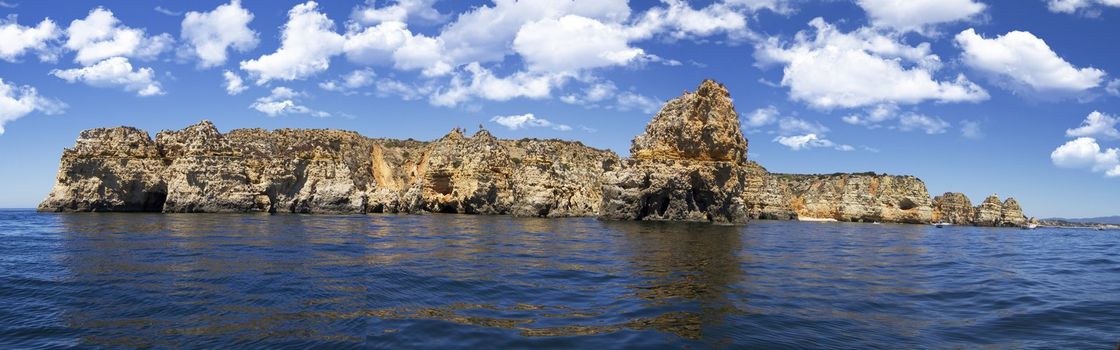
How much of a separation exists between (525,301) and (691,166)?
50309 millimetres

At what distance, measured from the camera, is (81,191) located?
63.9 m

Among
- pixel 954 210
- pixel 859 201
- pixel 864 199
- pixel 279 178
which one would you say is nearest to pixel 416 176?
pixel 279 178

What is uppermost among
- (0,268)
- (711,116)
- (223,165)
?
(711,116)

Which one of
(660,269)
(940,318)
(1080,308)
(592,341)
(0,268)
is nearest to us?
(592,341)

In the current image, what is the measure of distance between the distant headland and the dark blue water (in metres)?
39.8

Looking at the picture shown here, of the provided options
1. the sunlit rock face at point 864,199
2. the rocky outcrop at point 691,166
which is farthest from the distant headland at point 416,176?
the sunlit rock face at point 864,199

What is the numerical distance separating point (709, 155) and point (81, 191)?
7257 centimetres

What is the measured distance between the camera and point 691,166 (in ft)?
197

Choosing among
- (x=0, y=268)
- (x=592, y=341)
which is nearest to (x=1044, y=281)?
(x=592, y=341)

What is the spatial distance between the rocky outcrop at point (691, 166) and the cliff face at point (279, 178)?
822 inches

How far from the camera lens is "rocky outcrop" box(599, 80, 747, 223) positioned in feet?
197

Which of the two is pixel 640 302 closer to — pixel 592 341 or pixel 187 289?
pixel 592 341

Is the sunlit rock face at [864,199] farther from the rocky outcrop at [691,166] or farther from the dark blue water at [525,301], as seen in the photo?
the dark blue water at [525,301]

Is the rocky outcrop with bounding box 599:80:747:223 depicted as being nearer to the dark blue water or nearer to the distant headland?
the distant headland
